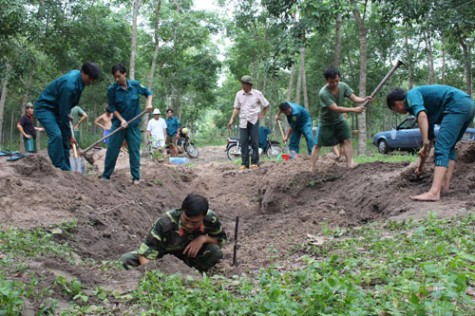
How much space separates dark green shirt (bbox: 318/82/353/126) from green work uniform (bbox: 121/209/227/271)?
360cm

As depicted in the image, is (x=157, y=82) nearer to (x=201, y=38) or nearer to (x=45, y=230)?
(x=201, y=38)

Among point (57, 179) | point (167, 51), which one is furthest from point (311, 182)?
point (167, 51)

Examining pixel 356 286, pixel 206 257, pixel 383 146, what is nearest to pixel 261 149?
pixel 383 146

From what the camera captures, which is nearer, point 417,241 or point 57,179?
point 417,241

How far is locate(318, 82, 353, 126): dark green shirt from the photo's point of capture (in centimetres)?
738

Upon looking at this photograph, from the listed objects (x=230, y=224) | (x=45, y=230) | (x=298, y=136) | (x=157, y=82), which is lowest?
(x=230, y=224)

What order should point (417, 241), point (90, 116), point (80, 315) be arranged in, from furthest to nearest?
1. point (90, 116)
2. point (417, 241)
3. point (80, 315)

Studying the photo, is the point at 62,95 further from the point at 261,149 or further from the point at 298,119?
the point at 261,149

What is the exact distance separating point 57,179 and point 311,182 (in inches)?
151

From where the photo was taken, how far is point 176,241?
435 centimetres

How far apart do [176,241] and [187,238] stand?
10 cm

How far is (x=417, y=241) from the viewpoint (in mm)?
3844

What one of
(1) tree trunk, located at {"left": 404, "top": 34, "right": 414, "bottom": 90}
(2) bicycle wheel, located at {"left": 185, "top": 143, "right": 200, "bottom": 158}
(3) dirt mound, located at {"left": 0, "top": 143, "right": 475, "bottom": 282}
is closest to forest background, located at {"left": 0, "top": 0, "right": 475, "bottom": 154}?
(1) tree trunk, located at {"left": 404, "top": 34, "right": 414, "bottom": 90}

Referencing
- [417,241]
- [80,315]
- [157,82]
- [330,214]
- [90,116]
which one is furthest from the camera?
[90,116]
